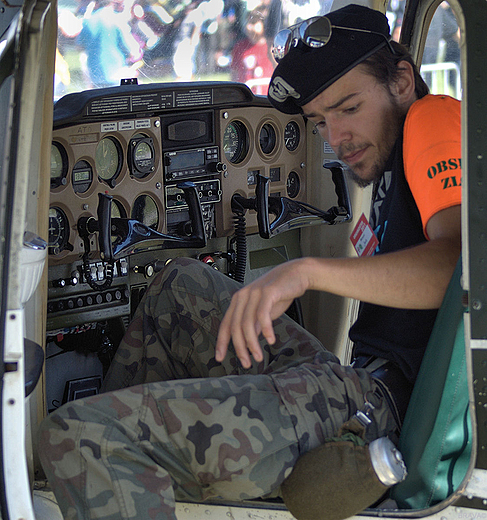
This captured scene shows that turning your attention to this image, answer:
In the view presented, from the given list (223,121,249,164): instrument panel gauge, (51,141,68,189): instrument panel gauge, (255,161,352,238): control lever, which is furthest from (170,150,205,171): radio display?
(51,141,68,189): instrument panel gauge

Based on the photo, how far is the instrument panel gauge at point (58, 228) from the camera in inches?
88.7

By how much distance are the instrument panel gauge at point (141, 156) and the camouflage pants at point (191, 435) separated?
1.31 meters

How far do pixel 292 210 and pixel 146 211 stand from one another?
603mm

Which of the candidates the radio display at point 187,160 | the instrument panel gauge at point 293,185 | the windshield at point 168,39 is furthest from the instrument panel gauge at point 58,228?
the instrument panel gauge at point 293,185

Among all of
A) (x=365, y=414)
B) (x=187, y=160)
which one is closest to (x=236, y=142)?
(x=187, y=160)

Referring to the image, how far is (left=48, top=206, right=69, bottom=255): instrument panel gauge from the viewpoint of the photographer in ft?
7.39

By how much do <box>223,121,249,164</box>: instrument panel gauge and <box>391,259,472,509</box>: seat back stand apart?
71.4 inches

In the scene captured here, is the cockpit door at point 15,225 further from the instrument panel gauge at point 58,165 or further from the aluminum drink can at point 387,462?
the instrument panel gauge at point 58,165

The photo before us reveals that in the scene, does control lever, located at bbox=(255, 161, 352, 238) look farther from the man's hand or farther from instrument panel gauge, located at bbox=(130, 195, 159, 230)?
the man's hand

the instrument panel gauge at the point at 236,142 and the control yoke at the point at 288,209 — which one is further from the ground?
the instrument panel gauge at the point at 236,142

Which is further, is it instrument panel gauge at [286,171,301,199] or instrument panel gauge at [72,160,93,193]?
instrument panel gauge at [286,171,301,199]

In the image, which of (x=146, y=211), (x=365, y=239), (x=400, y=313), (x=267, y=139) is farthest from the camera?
(x=267, y=139)

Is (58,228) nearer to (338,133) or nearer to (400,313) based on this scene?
(338,133)

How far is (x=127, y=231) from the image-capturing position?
216cm
